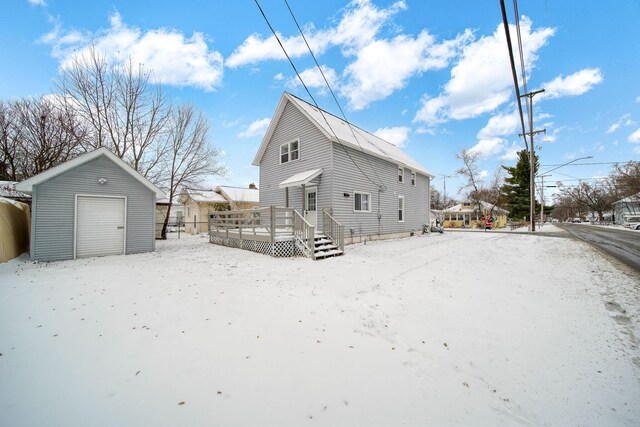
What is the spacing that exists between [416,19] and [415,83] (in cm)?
830

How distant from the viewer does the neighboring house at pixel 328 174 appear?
11.7m

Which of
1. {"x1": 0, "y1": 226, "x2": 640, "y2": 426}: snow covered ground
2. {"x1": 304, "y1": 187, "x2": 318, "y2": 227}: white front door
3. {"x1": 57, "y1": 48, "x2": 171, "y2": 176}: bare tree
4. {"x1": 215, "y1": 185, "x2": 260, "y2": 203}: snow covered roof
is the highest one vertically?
{"x1": 57, "y1": 48, "x2": 171, "y2": 176}: bare tree

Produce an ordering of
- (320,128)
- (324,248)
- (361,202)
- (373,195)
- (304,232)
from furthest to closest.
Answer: (373,195) → (361,202) → (320,128) → (324,248) → (304,232)

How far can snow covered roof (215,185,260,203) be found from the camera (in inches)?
1070

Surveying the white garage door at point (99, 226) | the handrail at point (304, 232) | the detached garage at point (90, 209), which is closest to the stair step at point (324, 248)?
the handrail at point (304, 232)

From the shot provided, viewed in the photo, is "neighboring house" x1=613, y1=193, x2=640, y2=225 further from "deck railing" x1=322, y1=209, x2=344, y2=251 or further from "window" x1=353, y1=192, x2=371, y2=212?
"deck railing" x1=322, y1=209, x2=344, y2=251

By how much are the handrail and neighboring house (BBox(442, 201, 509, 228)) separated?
36.6 m

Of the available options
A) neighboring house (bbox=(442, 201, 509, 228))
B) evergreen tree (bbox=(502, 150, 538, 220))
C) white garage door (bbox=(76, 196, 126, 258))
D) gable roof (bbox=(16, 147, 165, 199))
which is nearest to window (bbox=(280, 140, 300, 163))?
gable roof (bbox=(16, 147, 165, 199))

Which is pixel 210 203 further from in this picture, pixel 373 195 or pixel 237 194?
pixel 373 195

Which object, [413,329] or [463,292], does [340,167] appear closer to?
[463,292]

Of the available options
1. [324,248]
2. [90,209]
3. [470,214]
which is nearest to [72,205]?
[90,209]

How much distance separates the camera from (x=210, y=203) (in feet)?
86.2

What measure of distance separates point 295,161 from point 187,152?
8624 mm

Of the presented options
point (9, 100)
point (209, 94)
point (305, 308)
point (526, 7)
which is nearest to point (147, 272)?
point (305, 308)
